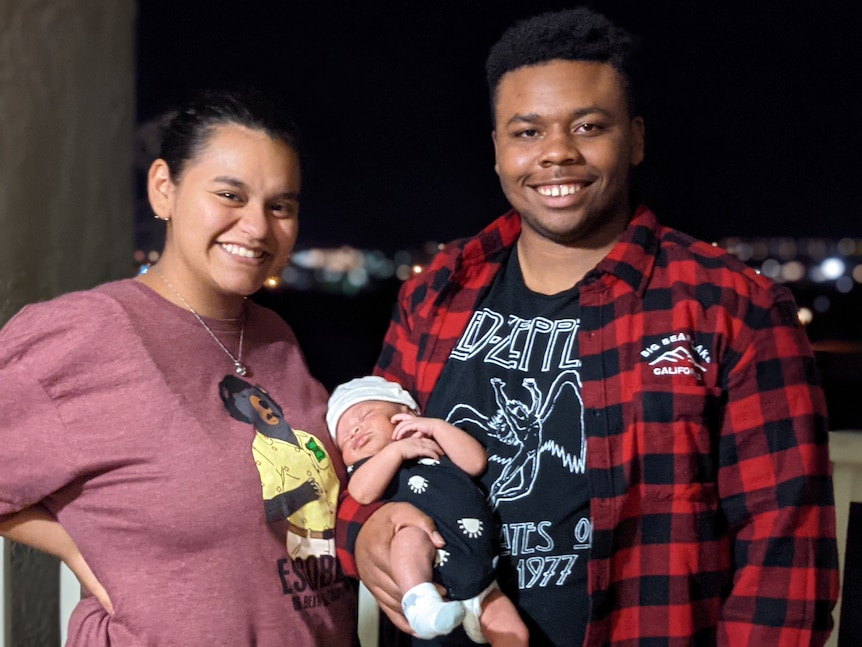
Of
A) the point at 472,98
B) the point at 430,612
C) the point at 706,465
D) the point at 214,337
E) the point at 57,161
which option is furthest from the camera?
the point at 472,98

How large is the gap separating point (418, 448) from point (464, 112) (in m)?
1.68

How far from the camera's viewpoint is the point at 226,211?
127 cm

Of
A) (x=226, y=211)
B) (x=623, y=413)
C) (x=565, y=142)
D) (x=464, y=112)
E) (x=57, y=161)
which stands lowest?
(x=623, y=413)

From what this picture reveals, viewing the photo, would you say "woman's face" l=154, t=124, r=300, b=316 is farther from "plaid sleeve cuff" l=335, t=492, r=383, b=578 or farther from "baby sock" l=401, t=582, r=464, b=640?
"baby sock" l=401, t=582, r=464, b=640

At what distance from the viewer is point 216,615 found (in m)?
1.18

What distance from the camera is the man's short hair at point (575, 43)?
1276 millimetres

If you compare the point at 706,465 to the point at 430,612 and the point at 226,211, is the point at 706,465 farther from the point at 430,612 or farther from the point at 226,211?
the point at 226,211

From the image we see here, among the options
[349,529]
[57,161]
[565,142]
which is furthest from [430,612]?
[57,161]

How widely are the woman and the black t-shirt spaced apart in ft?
1.05

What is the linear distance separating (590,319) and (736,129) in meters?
1.34

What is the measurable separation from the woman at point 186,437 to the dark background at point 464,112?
15.0 inches

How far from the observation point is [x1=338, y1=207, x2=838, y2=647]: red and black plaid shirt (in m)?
1.17

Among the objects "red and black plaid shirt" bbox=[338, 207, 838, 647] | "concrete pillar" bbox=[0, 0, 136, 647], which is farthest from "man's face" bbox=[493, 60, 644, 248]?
"concrete pillar" bbox=[0, 0, 136, 647]

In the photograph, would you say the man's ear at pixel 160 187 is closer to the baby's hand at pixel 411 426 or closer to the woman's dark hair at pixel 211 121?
the woman's dark hair at pixel 211 121
